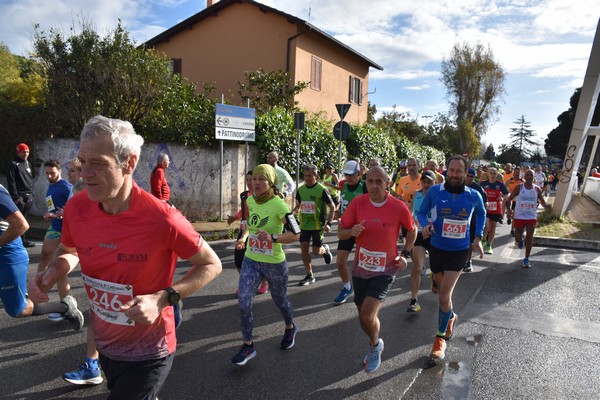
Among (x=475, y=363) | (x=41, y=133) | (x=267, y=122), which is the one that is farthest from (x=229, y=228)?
(x=475, y=363)

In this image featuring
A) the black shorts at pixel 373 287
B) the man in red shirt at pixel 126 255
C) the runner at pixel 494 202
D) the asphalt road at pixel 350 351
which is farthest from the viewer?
the runner at pixel 494 202

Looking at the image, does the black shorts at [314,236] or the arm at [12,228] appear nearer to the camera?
the arm at [12,228]

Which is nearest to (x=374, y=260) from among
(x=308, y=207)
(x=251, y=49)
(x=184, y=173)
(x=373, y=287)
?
(x=373, y=287)

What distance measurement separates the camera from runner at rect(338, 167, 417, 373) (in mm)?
4000

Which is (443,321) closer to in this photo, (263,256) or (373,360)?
(373,360)

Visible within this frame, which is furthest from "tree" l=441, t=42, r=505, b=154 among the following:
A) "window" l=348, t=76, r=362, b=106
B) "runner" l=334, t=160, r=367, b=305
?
"runner" l=334, t=160, r=367, b=305

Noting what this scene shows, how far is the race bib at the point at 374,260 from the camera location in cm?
409

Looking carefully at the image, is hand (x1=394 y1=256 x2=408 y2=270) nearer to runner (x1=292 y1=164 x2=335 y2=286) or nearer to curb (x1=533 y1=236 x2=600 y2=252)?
runner (x1=292 y1=164 x2=335 y2=286)

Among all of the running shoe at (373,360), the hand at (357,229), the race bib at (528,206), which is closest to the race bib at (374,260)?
the hand at (357,229)

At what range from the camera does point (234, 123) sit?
11.9 m

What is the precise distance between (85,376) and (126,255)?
2.19 metres

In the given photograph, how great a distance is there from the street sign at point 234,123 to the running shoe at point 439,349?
8.25 metres

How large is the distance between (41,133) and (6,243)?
9820 millimetres

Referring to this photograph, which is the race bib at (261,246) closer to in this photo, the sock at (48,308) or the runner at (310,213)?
the sock at (48,308)
